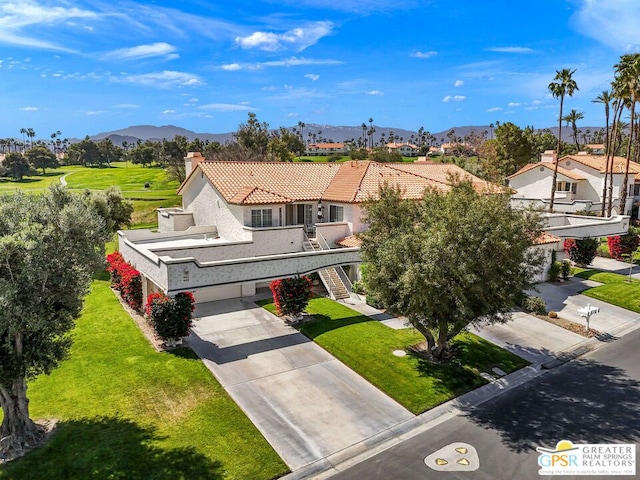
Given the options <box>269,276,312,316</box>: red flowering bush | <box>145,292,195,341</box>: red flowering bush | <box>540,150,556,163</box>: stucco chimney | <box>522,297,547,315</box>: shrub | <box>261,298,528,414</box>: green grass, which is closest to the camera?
<box>261,298,528,414</box>: green grass

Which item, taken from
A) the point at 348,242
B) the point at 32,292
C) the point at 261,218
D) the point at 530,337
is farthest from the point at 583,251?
the point at 32,292

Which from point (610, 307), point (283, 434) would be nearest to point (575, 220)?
point (610, 307)

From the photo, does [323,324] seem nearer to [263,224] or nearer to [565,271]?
[263,224]

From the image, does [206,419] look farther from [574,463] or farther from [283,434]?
[574,463]

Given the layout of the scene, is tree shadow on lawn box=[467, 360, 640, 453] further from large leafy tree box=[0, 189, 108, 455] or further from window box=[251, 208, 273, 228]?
window box=[251, 208, 273, 228]

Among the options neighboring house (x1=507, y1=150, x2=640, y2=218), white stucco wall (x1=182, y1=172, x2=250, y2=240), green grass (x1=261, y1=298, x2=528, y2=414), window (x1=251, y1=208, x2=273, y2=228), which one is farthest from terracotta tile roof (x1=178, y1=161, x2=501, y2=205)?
neighboring house (x1=507, y1=150, x2=640, y2=218)
